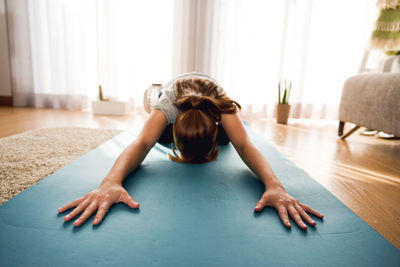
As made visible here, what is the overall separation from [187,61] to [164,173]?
2242 millimetres

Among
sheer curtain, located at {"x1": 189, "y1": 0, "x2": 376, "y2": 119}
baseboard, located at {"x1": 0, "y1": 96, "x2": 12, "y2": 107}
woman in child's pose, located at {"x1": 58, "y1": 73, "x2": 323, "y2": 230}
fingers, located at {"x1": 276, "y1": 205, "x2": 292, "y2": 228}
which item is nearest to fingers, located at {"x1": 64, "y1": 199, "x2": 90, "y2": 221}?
woman in child's pose, located at {"x1": 58, "y1": 73, "x2": 323, "y2": 230}

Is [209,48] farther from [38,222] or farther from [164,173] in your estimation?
[38,222]

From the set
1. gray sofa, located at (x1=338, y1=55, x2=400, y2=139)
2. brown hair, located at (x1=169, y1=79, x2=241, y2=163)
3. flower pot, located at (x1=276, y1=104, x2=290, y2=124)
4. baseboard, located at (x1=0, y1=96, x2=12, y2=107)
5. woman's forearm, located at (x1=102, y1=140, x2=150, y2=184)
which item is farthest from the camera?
baseboard, located at (x1=0, y1=96, x2=12, y2=107)

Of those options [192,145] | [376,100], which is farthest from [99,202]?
[376,100]

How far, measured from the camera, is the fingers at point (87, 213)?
2.28 feet

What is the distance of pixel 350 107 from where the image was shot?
6.70 feet

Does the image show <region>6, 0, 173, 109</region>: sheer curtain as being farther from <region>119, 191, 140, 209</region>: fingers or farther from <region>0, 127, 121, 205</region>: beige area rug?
<region>119, 191, 140, 209</region>: fingers

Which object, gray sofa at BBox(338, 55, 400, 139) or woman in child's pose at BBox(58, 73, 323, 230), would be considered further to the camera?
gray sofa at BBox(338, 55, 400, 139)

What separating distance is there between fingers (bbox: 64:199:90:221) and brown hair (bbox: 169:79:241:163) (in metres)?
0.43

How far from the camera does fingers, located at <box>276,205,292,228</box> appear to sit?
0.72 m

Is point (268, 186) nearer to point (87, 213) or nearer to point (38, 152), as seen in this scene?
point (87, 213)

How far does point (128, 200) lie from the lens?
804 millimetres

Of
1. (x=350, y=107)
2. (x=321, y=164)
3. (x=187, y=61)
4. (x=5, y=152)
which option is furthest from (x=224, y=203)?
(x=187, y=61)

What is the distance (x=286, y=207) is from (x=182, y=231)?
34 centimetres
